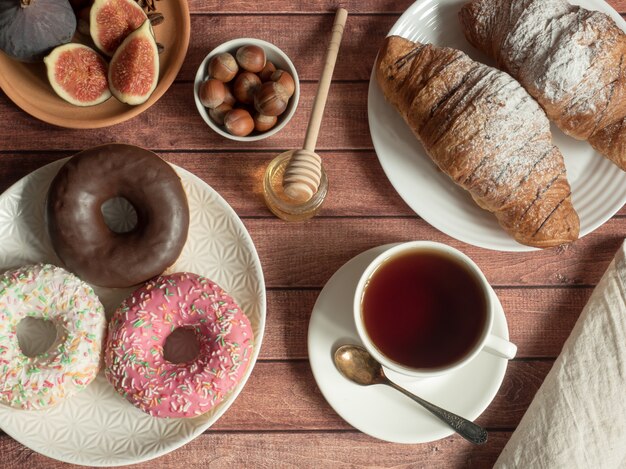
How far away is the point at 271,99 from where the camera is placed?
1.45m

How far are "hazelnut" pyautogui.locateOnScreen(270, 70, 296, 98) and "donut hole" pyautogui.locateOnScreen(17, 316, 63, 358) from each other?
0.75m

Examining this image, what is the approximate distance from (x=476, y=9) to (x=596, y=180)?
0.49m

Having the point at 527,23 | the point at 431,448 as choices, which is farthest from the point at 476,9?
the point at 431,448

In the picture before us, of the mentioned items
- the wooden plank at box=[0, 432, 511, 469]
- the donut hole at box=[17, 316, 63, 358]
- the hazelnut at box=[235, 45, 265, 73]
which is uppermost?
the hazelnut at box=[235, 45, 265, 73]

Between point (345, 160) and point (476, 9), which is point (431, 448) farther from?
point (476, 9)

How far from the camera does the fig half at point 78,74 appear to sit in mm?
1469

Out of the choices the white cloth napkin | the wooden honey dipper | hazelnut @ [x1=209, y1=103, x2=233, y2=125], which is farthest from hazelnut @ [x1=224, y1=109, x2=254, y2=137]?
the white cloth napkin

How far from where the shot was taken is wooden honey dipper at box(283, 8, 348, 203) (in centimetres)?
142

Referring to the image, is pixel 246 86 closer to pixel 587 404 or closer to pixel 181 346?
pixel 181 346

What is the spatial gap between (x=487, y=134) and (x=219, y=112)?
1.98 ft

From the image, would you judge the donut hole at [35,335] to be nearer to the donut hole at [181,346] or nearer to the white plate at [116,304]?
the white plate at [116,304]

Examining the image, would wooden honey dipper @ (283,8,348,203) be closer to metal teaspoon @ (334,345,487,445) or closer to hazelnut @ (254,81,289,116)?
hazelnut @ (254,81,289,116)

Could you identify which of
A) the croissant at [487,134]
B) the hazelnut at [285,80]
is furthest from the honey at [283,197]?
the croissant at [487,134]

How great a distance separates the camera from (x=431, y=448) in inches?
62.3
